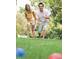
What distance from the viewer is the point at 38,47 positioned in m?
1.32

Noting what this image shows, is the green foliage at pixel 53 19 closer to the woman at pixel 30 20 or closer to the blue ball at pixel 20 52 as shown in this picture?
the woman at pixel 30 20

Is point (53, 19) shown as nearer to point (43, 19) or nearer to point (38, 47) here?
point (43, 19)

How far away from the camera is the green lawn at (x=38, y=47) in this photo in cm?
131

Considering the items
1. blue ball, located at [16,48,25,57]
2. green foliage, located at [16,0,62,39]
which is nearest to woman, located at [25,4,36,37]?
green foliage, located at [16,0,62,39]

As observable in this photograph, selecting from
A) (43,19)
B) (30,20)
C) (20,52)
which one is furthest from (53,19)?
(20,52)

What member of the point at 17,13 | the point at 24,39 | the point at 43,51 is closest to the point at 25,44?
the point at 24,39

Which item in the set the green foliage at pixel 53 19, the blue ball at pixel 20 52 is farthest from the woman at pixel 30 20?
the blue ball at pixel 20 52

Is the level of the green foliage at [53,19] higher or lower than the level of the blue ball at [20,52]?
higher

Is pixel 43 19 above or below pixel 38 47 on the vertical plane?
above

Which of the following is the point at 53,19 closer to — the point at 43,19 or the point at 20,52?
the point at 43,19

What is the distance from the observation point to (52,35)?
4.36 feet

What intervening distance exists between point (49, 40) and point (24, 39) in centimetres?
22
